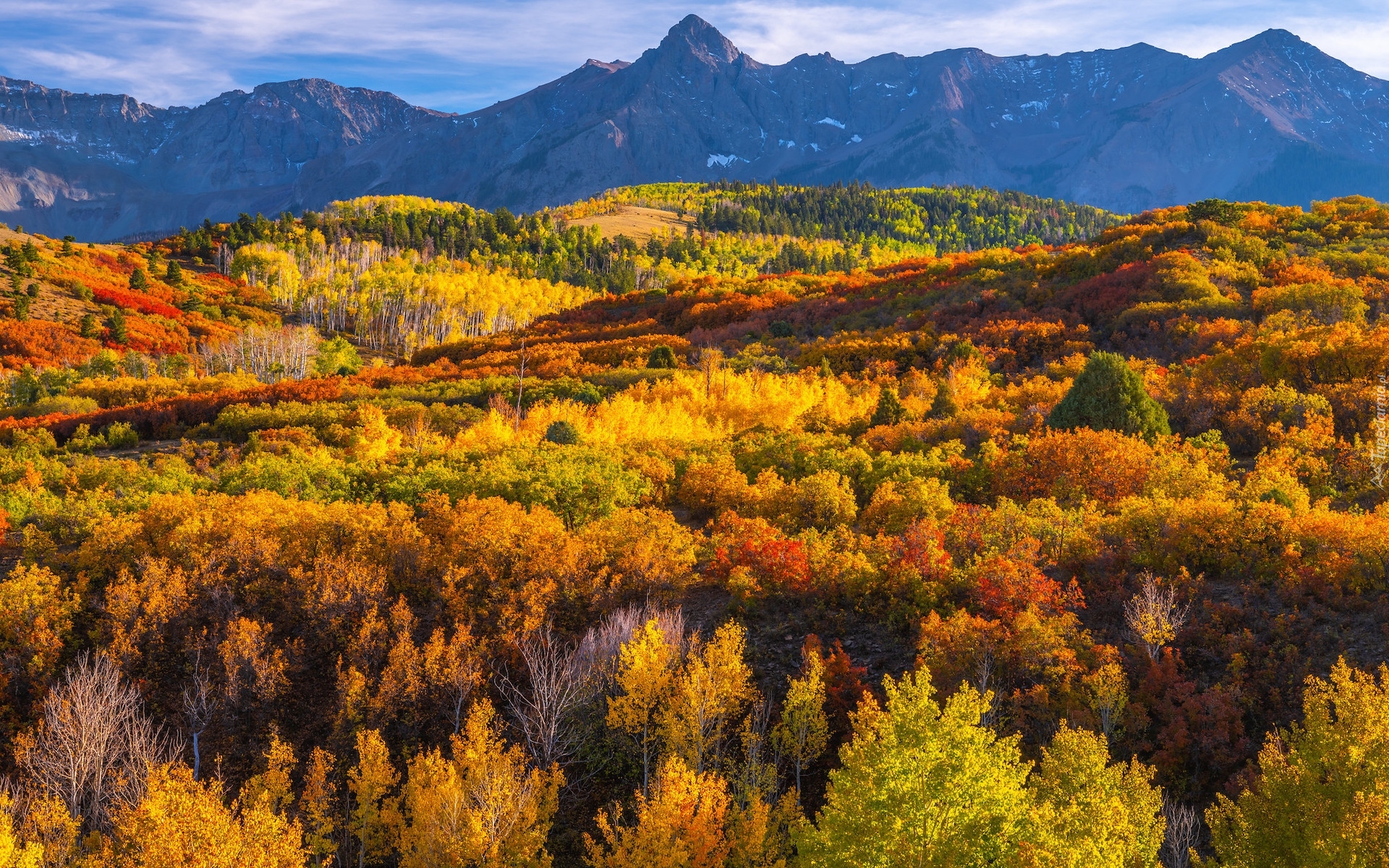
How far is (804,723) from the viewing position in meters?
17.6

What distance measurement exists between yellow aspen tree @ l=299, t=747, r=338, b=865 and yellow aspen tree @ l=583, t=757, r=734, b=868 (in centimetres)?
514

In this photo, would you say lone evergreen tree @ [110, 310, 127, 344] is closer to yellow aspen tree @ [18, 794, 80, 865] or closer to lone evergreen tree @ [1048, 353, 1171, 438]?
yellow aspen tree @ [18, 794, 80, 865]

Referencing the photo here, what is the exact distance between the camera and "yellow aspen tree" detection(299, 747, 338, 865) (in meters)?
16.3

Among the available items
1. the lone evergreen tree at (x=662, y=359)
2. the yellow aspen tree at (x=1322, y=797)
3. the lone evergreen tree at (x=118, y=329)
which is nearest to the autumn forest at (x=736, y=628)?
the yellow aspen tree at (x=1322, y=797)

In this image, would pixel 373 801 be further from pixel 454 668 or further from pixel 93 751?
pixel 93 751

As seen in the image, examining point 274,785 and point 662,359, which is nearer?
point 274,785

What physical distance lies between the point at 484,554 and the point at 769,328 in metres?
48.3

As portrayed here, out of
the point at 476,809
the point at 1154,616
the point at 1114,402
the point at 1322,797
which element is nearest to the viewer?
the point at 1322,797

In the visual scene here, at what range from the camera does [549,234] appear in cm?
18162

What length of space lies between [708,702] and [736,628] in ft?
7.10

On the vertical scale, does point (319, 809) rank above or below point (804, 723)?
below

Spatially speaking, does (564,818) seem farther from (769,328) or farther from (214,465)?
(769,328)

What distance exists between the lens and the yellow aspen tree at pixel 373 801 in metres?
16.6

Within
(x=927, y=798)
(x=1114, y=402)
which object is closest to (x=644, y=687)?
(x=927, y=798)
